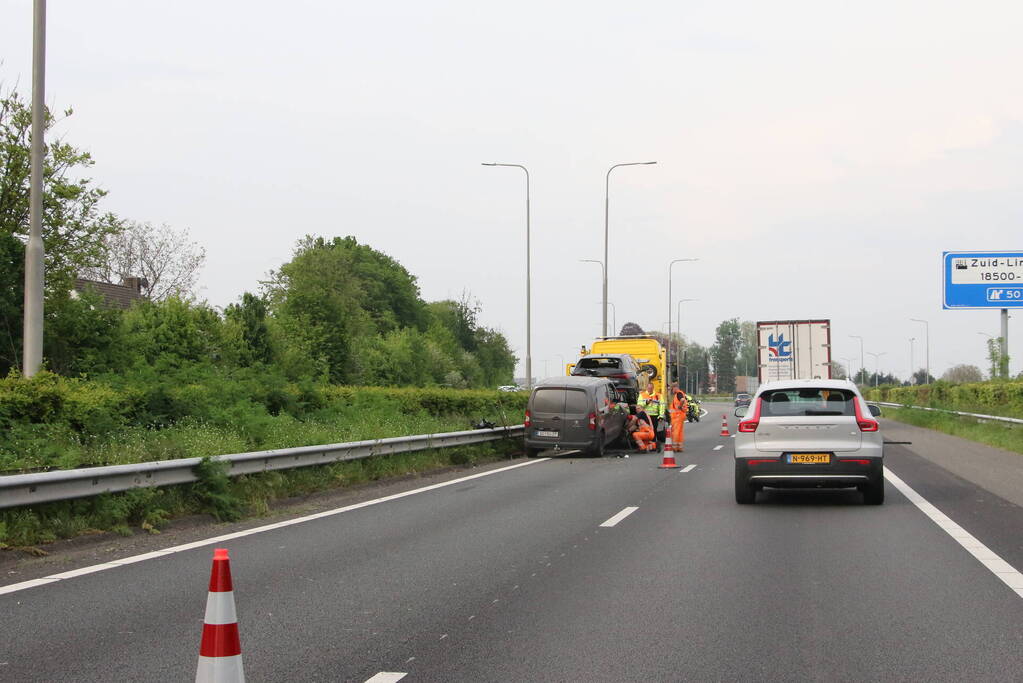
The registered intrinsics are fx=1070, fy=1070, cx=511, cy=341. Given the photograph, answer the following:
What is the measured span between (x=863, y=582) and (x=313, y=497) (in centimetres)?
826

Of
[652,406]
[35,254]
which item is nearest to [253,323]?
[652,406]

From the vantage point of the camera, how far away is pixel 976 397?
3978 cm

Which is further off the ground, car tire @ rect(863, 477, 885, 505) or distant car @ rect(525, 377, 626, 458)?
distant car @ rect(525, 377, 626, 458)

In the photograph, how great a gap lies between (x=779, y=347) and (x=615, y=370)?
865cm

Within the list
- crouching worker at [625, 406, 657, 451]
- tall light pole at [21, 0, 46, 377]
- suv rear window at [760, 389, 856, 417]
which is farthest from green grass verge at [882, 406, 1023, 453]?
tall light pole at [21, 0, 46, 377]

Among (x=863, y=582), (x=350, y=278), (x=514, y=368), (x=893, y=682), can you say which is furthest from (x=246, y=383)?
(x=514, y=368)

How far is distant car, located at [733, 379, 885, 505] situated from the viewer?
13.0m

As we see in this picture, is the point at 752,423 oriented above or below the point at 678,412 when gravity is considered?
above

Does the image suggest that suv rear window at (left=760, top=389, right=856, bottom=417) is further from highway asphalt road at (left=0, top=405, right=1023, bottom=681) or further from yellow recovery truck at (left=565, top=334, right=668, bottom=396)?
yellow recovery truck at (left=565, top=334, right=668, bottom=396)

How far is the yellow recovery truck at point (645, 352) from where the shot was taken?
32.0m

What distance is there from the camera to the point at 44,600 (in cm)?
729

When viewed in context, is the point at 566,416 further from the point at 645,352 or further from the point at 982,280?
the point at 982,280

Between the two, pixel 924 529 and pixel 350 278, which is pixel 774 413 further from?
pixel 350 278

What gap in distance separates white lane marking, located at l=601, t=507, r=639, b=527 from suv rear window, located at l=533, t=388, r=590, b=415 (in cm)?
973
